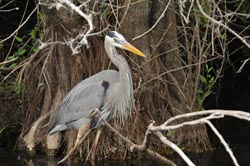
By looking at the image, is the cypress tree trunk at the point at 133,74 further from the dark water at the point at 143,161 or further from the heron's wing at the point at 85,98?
the heron's wing at the point at 85,98

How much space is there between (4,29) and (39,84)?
7.75ft

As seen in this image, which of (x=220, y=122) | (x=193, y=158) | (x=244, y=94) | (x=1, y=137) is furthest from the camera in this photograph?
(x=244, y=94)

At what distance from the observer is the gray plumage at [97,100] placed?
21.5ft

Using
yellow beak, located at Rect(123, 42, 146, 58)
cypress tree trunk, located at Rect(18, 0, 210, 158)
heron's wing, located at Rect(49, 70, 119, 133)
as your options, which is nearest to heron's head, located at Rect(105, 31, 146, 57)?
yellow beak, located at Rect(123, 42, 146, 58)

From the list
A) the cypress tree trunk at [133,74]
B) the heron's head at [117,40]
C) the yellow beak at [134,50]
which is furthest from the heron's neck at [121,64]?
the cypress tree trunk at [133,74]

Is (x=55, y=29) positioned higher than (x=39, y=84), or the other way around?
(x=55, y=29)

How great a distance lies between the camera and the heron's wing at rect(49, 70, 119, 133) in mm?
6570

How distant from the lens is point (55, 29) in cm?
714

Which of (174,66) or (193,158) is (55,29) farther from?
(193,158)

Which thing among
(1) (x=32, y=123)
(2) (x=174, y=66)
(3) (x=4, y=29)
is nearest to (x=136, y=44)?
(2) (x=174, y=66)

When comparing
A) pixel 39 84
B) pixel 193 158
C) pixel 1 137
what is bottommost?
pixel 193 158

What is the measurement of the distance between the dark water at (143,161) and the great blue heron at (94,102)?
41 cm

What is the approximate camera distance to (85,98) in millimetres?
6656

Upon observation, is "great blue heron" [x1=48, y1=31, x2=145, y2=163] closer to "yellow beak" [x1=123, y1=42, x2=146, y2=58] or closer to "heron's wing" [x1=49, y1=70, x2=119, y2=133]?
"heron's wing" [x1=49, y1=70, x2=119, y2=133]
